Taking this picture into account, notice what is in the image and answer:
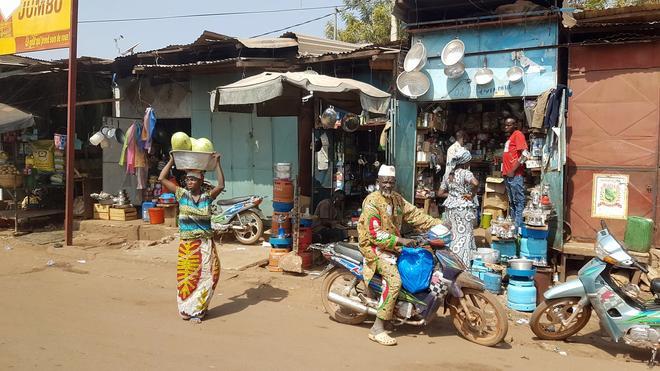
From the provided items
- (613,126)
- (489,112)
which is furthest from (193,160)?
(613,126)

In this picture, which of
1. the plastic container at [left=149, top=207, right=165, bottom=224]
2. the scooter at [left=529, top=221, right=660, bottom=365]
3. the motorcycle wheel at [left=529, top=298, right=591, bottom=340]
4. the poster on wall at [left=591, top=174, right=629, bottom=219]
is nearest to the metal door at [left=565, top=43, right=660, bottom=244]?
the poster on wall at [left=591, top=174, right=629, bottom=219]

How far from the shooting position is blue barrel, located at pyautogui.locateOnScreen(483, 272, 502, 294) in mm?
6879

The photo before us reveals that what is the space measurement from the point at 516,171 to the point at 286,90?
3.85m

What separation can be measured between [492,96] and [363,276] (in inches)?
184

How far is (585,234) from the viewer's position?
7.85m

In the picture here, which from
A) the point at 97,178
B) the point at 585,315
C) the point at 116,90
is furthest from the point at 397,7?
the point at 97,178

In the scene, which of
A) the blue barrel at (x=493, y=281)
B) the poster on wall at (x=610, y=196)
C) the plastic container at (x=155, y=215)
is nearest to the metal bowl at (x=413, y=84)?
the poster on wall at (x=610, y=196)

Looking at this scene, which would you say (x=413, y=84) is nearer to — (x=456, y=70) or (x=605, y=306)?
(x=456, y=70)

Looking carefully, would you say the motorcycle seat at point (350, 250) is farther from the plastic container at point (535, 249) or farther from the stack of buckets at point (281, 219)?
the plastic container at point (535, 249)

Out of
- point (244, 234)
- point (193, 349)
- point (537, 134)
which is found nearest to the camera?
point (193, 349)

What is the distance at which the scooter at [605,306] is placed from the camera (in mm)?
4492

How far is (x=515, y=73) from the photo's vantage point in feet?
26.2

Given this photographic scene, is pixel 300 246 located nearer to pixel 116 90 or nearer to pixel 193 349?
pixel 193 349

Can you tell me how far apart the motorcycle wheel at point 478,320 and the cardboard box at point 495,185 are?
4.32 meters
